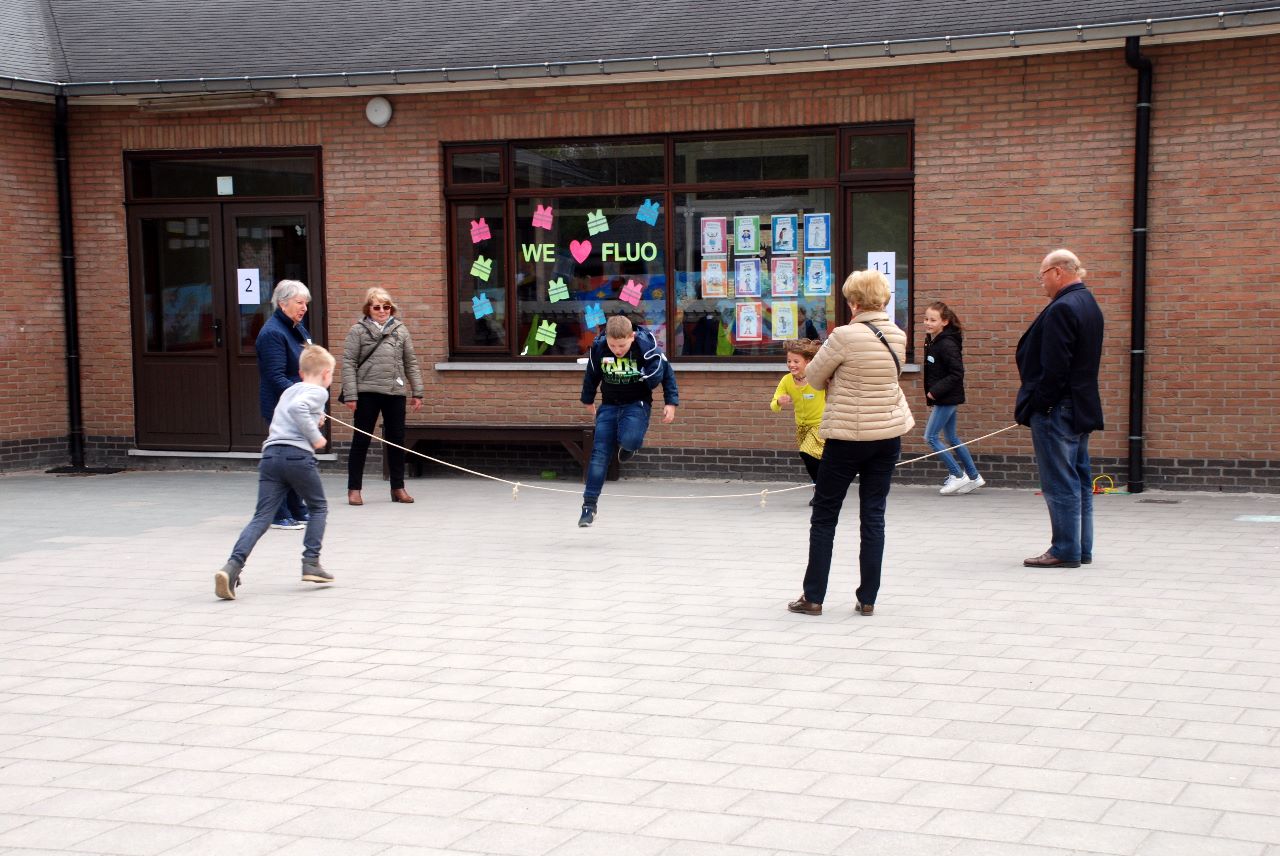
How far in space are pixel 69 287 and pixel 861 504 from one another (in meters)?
10.6

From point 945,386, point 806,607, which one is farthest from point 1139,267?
point 806,607

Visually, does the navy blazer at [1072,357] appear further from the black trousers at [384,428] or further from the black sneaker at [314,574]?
the black trousers at [384,428]

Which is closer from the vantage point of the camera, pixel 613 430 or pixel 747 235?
pixel 613 430

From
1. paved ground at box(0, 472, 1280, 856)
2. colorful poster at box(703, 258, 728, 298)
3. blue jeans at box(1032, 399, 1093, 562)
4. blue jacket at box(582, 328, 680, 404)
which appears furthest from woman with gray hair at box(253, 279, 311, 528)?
blue jeans at box(1032, 399, 1093, 562)

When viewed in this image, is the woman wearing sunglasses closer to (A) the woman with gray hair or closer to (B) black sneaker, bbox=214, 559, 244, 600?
(A) the woman with gray hair

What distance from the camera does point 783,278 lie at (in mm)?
13570

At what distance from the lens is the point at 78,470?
15.2 metres

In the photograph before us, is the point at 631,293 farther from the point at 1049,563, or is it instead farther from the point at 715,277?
the point at 1049,563

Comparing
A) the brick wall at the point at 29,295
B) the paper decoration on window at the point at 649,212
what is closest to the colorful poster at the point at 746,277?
the paper decoration on window at the point at 649,212

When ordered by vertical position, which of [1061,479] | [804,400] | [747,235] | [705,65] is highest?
[705,65]

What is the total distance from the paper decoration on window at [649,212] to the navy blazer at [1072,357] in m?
5.68

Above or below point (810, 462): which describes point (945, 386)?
above

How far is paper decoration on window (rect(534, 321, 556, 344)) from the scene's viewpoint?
14266 millimetres

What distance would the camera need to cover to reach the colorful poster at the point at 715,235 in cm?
1365
